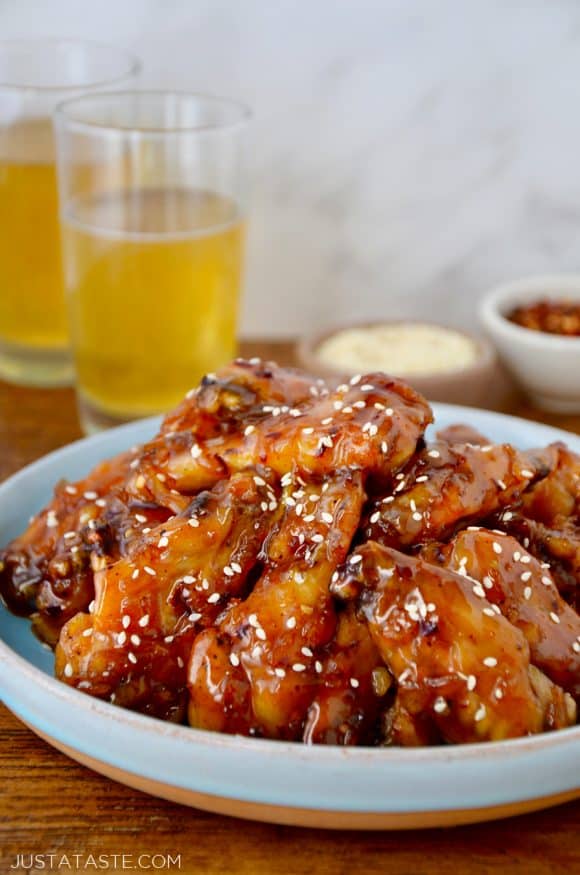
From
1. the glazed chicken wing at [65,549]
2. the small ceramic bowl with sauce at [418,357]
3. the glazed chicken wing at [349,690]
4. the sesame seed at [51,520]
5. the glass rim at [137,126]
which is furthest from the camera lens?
the small ceramic bowl with sauce at [418,357]

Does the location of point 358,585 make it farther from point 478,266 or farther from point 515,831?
point 478,266

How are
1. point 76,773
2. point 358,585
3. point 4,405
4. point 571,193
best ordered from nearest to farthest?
point 358,585 < point 76,773 < point 4,405 < point 571,193

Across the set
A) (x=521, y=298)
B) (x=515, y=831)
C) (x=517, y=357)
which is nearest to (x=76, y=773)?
(x=515, y=831)

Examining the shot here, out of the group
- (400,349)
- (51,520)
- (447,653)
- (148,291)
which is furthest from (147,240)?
(447,653)

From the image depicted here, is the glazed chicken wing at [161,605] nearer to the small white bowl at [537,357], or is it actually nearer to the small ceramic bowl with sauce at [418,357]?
the small ceramic bowl with sauce at [418,357]

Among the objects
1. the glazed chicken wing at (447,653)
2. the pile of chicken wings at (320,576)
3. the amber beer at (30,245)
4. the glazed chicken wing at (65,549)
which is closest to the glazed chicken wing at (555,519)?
the pile of chicken wings at (320,576)

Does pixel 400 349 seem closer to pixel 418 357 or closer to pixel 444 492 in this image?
pixel 418 357
